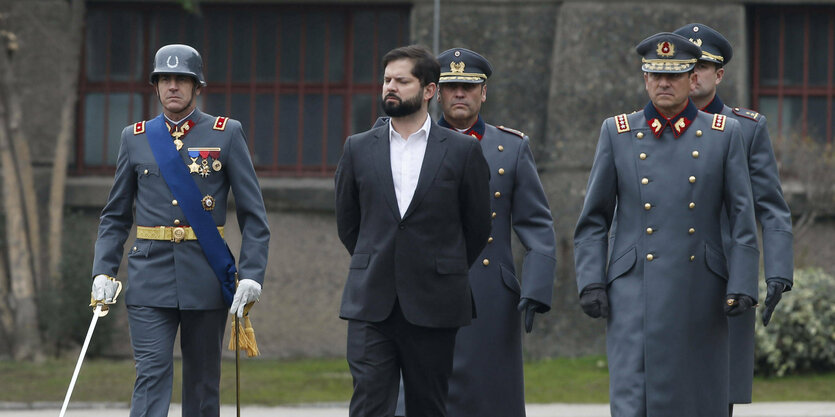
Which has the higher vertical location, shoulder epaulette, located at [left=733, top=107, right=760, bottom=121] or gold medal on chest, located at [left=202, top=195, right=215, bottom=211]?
shoulder epaulette, located at [left=733, top=107, right=760, bottom=121]

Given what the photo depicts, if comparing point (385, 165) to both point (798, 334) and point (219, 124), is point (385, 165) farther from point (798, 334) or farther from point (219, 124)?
point (798, 334)

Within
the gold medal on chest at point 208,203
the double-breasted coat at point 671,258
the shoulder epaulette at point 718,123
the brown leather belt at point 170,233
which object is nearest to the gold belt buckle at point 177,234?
the brown leather belt at point 170,233

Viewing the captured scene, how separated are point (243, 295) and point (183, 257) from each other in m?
0.38

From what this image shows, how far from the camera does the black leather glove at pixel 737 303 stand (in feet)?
22.5

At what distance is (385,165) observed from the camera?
6582mm

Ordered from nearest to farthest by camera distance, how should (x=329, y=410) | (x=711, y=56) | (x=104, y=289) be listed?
(x=104, y=289) → (x=711, y=56) → (x=329, y=410)

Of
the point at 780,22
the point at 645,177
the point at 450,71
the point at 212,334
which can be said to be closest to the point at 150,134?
the point at 212,334

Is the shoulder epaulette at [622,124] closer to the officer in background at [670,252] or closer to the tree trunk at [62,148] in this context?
the officer in background at [670,252]

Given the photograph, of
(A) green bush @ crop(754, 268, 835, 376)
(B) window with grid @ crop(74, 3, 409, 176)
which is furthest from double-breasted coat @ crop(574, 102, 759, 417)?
(B) window with grid @ crop(74, 3, 409, 176)

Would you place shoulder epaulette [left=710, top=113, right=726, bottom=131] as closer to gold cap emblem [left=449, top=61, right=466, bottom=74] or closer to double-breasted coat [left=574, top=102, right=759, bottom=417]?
double-breasted coat [left=574, top=102, right=759, bottom=417]

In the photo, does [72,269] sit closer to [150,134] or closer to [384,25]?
[384,25]

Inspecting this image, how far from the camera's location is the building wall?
14.8 m

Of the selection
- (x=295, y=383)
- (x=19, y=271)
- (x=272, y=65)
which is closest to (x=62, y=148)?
(x=19, y=271)

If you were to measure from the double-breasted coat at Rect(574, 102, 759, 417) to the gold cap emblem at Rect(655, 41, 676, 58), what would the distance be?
30 cm
